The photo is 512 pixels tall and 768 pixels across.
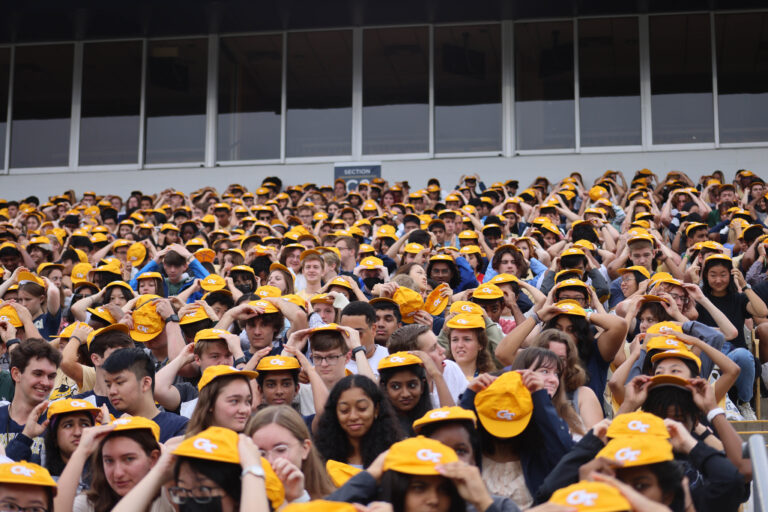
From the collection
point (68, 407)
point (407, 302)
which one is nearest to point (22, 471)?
point (68, 407)

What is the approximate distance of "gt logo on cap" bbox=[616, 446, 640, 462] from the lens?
4121 millimetres

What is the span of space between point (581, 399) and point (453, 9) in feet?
52.3

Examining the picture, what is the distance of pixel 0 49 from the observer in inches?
923

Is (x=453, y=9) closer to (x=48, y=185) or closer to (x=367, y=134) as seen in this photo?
(x=367, y=134)

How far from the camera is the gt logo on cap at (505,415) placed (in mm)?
5391

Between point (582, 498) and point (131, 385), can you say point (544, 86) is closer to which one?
point (131, 385)

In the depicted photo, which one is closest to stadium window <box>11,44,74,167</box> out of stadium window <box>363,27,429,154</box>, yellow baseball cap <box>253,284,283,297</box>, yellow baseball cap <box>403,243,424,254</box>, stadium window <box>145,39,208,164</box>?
stadium window <box>145,39,208,164</box>

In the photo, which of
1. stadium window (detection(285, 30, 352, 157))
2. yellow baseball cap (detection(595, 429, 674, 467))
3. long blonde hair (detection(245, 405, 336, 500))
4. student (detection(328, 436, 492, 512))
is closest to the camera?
student (detection(328, 436, 492, 512))

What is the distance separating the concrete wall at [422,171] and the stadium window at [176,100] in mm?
633

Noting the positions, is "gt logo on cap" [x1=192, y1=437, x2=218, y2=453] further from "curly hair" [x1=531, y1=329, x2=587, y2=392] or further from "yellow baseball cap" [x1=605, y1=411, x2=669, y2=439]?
"curly hair" [x1=531, y1=329, x2=587, y2=392]

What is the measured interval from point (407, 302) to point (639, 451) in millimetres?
4890

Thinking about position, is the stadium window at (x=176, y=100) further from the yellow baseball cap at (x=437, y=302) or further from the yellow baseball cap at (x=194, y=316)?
the yellow baseball cap at (x=194, y=316)

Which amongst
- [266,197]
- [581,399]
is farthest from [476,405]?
[266,197]

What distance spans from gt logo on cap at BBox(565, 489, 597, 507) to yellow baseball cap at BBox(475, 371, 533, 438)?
173cm
